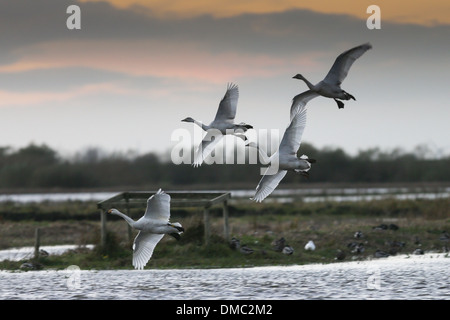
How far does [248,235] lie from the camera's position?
102ft

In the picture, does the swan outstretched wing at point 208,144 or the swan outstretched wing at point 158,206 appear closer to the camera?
the swan outstretched wing at point 158,206

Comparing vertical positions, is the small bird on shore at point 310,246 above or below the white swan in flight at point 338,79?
below

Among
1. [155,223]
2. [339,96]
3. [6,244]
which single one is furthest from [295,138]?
[6,244]

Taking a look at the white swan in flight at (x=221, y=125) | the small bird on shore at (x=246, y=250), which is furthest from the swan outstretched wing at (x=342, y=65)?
the small bird on shore at (x=246, y=250)

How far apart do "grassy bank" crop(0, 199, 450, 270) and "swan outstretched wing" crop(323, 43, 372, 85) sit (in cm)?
921

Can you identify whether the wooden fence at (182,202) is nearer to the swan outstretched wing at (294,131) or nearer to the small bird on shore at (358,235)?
the small bird on shore at (358,235)

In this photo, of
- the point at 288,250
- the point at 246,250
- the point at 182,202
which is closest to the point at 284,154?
the point at 182,202

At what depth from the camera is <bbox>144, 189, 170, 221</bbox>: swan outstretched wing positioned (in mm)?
17172

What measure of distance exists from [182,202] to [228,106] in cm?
666

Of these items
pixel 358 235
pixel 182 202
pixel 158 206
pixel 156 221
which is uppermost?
pixel 182 202

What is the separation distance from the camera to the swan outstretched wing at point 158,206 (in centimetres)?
1717

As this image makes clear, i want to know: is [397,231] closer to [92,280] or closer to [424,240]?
[424,240]

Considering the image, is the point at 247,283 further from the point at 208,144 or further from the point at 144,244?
the point at 144,244
